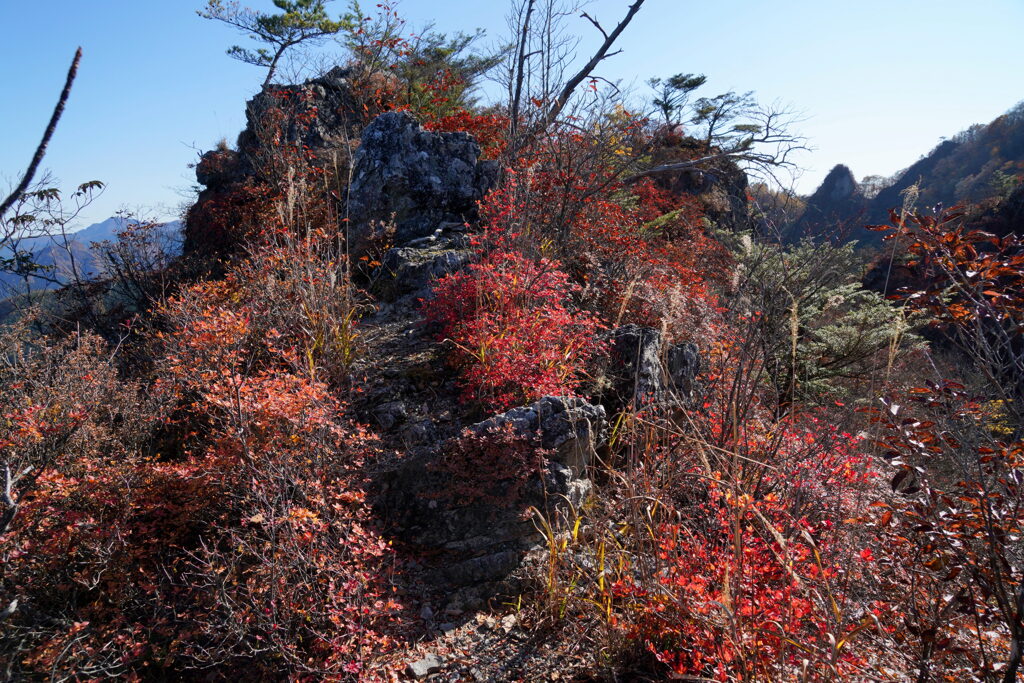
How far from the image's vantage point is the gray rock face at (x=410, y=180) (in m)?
6.59

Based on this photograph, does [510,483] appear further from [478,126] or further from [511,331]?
[478,126]

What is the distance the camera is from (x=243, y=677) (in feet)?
7.98

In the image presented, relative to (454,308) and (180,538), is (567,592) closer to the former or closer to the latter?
(180,538)

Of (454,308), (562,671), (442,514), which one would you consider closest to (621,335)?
(454,308)

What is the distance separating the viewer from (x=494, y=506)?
3.37 metres

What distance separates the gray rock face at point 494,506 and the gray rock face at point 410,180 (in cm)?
366

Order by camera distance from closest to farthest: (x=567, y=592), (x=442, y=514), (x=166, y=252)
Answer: (x=567, y=592) < (x=442, y=514) < (x=166, y=252)

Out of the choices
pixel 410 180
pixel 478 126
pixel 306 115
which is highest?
pixel 306 115

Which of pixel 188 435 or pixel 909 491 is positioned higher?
pixel 909 491

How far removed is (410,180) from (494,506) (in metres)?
4.68

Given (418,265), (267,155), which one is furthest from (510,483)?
(267,155)

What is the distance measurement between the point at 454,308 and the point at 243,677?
2879 millimetres

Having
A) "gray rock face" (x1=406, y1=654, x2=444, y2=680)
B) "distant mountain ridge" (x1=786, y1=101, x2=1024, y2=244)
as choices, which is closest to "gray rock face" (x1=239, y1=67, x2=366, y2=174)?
"gray rock face" (x1=406, y1=654, x2=444, y2=680)

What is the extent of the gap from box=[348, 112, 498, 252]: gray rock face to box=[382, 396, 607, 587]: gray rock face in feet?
12.0
